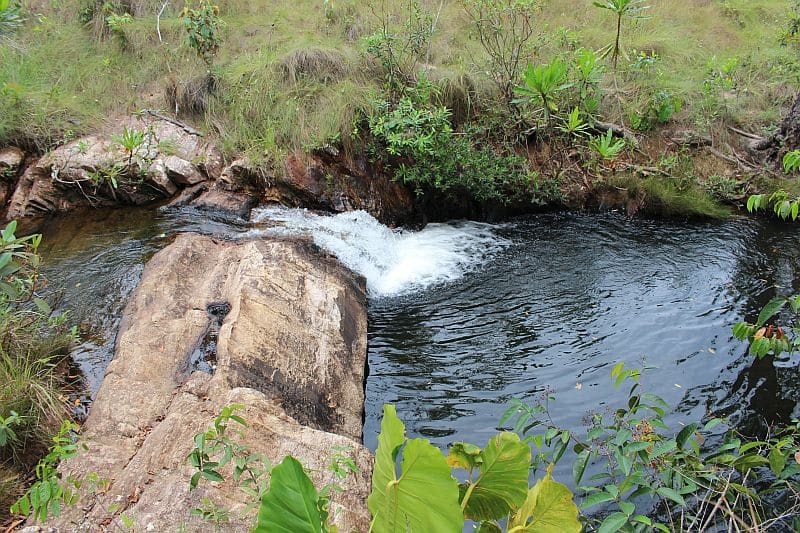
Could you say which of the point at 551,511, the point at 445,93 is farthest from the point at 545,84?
the point at 551,511

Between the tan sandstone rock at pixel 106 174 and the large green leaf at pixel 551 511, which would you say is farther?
the tan sandstone rock at pixel 106 174

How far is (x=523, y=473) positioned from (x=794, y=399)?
9.81 feet

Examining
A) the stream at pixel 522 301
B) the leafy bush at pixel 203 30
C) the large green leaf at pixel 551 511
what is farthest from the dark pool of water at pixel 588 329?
the leafy bush at pixel 203 30

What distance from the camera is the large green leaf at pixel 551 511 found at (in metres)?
1.79

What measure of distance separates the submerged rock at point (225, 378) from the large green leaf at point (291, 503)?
1.07 m

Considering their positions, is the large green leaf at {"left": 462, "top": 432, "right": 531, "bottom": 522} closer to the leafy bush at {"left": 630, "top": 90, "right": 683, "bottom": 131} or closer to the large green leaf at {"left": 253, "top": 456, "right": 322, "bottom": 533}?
the large green leaf at {"left": 253, "top": 456, "right": 322, "bottom": 533}

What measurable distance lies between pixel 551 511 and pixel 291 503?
Answer: 34.9 inches

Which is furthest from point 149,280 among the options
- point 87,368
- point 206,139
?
point 206,139

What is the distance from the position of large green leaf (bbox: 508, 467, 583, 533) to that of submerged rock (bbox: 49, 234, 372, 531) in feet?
3.03

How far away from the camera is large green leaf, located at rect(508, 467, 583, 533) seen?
1.79 metres

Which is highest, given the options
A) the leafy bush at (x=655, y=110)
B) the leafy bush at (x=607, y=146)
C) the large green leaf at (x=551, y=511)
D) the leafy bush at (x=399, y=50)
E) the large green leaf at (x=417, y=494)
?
the leafy bush at (x=399, y=50)

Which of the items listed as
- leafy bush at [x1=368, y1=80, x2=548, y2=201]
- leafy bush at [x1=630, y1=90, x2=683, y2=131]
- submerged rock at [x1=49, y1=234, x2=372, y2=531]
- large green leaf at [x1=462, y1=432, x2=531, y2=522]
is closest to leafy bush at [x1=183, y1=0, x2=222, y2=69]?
leafy bush at [x1=368, y1=80, x2=548, y2=201]

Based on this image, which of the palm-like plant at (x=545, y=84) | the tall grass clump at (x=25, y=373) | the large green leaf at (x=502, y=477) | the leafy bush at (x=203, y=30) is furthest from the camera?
the leafy bush at (x=203, y=30)

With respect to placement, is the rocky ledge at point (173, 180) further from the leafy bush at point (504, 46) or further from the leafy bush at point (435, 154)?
the leafy bush at point (504, 46)
